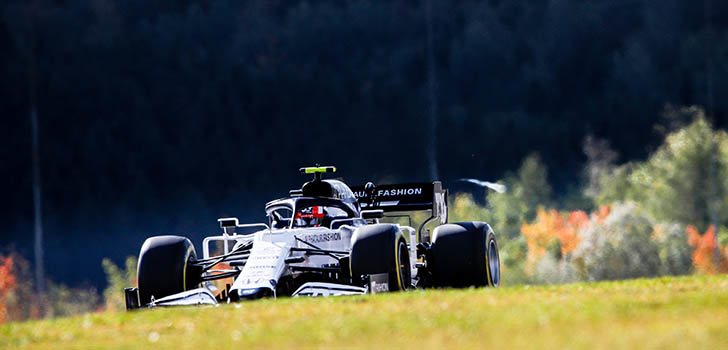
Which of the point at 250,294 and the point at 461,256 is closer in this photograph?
the point at 250,294

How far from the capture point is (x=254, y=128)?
85188mm

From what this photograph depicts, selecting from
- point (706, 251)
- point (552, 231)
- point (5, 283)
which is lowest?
point (706, 251)

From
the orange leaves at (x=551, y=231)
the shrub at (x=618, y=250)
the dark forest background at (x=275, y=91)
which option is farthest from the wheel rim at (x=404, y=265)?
the orange leaves at (x=551, y=231)

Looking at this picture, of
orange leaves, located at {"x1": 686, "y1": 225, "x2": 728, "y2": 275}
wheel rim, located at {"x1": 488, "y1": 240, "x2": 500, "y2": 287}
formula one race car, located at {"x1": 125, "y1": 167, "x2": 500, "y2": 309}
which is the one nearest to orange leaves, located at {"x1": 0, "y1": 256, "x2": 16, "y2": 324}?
orange leaves, located at {"x1": 686, "y1": 225, "x2": 728, "y2": 275}

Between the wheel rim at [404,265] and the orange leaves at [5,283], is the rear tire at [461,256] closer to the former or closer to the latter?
the wheel rim at [404,265]

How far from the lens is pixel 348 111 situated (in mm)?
82375

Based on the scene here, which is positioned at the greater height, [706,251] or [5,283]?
[5,283]

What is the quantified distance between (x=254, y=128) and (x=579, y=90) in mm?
18367

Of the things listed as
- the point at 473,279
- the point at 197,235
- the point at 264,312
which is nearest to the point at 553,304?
the point at 264,312

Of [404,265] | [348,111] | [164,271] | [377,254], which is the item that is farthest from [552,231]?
[377,254]

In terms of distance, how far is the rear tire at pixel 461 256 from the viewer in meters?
Result: 22.4

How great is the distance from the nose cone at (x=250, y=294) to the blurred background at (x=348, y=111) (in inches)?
2024

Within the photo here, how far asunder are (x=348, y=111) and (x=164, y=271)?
200 ft

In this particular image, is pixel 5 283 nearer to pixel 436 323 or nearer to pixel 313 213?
pixel 313 213
